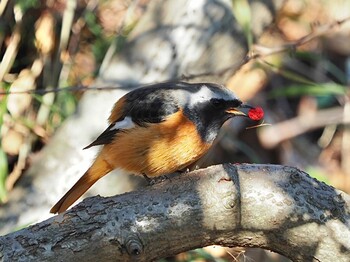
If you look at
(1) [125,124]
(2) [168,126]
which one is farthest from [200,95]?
(1) [125,124]

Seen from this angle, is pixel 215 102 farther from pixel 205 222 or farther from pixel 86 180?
pixel 205 222

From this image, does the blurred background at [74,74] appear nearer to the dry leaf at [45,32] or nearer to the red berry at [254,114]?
the dry leaf at [45,32]

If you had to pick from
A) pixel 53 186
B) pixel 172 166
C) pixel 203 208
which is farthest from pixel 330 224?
pixel 53 186

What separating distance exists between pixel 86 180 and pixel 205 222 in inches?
54.3

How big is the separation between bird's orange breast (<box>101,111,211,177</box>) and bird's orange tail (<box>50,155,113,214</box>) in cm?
21

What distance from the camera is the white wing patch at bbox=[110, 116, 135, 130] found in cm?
433

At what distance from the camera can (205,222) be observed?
10.7 feet

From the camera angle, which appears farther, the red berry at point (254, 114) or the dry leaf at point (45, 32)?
the dry leaf at point (45, 32)

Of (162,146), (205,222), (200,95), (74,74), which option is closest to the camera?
(205,222)

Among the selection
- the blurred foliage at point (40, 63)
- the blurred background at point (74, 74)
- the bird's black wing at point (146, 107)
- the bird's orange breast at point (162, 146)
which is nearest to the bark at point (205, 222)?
the bird's orange breast at point (162, 146)

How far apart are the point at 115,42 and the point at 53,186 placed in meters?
1.10

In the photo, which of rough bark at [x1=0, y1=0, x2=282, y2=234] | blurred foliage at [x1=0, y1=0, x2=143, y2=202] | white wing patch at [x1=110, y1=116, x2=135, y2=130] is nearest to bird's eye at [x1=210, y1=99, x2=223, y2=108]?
white wing patch at [x1=110, y1=116, x2=135, y2=130]

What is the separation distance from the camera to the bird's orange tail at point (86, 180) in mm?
4477

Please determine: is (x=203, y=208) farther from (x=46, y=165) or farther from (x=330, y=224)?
(x=46, y=165)
